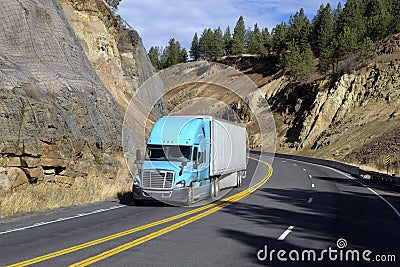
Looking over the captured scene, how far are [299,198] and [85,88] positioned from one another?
13723 mm

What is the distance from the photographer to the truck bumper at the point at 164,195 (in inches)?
670

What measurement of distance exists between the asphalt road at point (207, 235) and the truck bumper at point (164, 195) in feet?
1.14

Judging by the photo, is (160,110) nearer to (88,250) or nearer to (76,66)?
(76,66)

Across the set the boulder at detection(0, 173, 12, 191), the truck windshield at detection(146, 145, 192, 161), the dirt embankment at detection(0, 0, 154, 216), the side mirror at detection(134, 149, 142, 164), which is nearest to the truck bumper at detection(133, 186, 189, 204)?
the side mirror at detection(134, 149, 142, 164)

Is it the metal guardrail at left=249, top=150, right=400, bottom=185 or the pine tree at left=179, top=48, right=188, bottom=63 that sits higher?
the pine tree at left=179, top=48, right=188, bottom=63

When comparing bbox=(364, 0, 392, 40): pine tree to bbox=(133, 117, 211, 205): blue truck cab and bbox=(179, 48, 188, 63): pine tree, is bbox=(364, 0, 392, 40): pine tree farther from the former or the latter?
bbox=(133, 117, 211, 205): blue truck cab

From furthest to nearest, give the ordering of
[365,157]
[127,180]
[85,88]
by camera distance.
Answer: [365,157] → [85,88] → [127,180]

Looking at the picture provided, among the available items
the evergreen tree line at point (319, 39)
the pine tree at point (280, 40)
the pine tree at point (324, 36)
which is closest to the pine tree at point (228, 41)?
the evergreen tree line at point (319, 39)

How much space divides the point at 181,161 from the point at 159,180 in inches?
46.6

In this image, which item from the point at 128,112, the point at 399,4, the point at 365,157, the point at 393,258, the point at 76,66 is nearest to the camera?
the point at 393,258

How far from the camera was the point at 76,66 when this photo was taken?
2944 centimetres

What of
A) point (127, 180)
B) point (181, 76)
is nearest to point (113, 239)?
point (127, 180)

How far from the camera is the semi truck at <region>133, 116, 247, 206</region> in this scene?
17.1m

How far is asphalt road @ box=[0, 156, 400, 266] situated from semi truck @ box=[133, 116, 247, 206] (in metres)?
0.71
